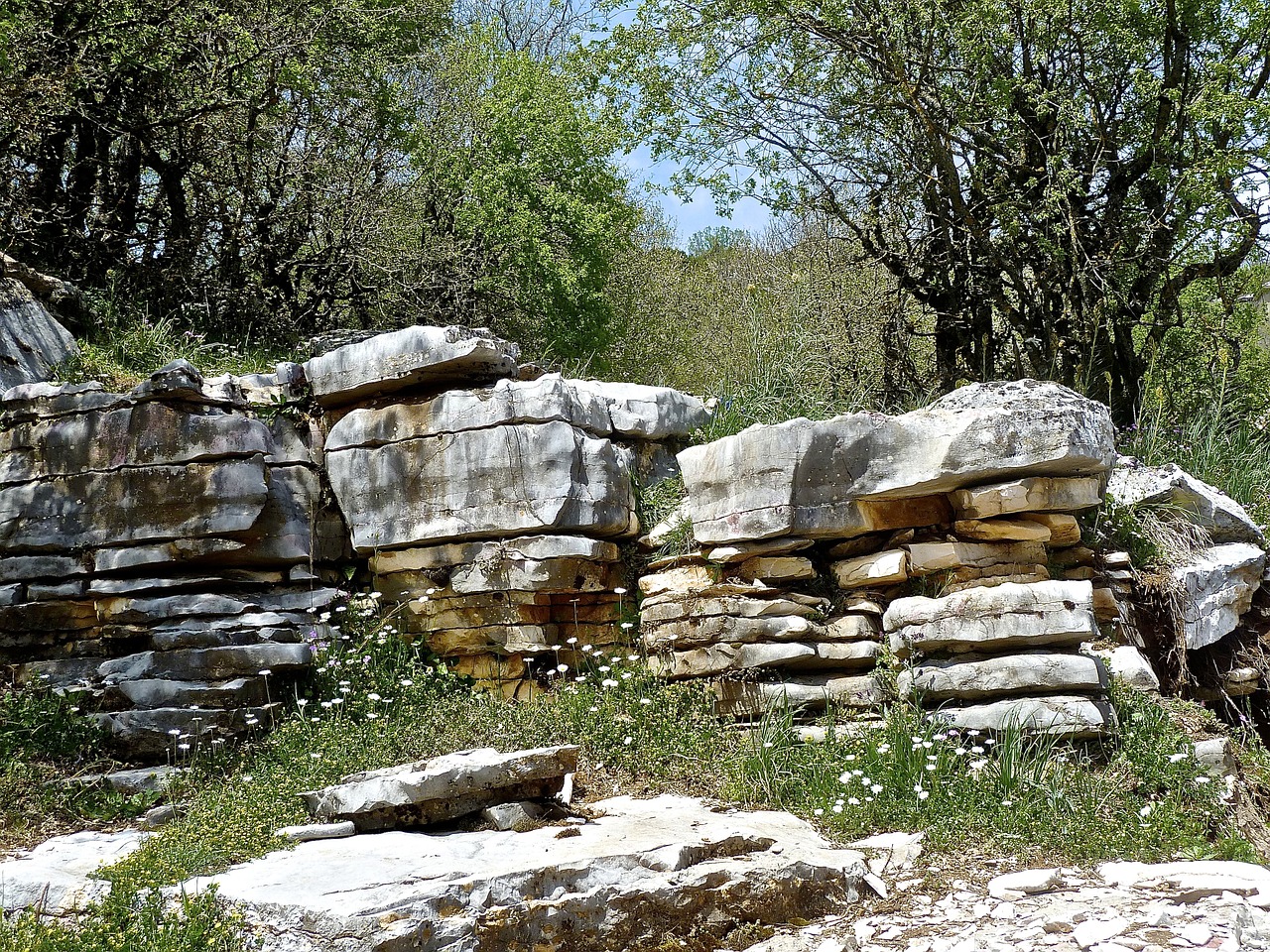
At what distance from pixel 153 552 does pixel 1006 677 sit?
5016 mm

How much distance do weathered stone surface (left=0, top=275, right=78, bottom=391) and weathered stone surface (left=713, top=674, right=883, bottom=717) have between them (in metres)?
5.26

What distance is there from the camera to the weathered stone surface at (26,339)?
727 cm

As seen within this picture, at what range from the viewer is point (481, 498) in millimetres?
6609

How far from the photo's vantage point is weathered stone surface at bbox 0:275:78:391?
286 inches

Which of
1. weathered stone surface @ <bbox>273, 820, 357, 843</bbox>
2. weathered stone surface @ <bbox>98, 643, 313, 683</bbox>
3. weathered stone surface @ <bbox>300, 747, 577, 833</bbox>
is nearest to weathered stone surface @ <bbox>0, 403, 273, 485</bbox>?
weathered stone surface @ <bbox>98, 643, 313, 683</bbox>

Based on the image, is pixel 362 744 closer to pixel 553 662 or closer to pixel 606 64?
pixel 553 662

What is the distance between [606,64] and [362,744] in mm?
7646

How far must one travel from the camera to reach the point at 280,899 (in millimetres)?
3738

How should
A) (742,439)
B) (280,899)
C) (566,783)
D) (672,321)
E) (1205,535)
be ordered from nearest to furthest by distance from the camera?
(280,899) < (566,783) < (742,439) < (1205,535) < (672,321)

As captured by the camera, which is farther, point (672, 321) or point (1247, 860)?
point (672, 321)

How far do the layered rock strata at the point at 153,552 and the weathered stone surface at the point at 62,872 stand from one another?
0.99m

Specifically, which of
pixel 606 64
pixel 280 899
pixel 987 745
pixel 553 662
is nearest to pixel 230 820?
pixel 280 899

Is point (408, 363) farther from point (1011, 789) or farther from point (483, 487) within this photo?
point (1011, 789)

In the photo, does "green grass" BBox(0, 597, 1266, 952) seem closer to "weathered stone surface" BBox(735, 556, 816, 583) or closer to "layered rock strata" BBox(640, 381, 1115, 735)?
"layered rock strata" BBox(640, 381, 1115, 735)
